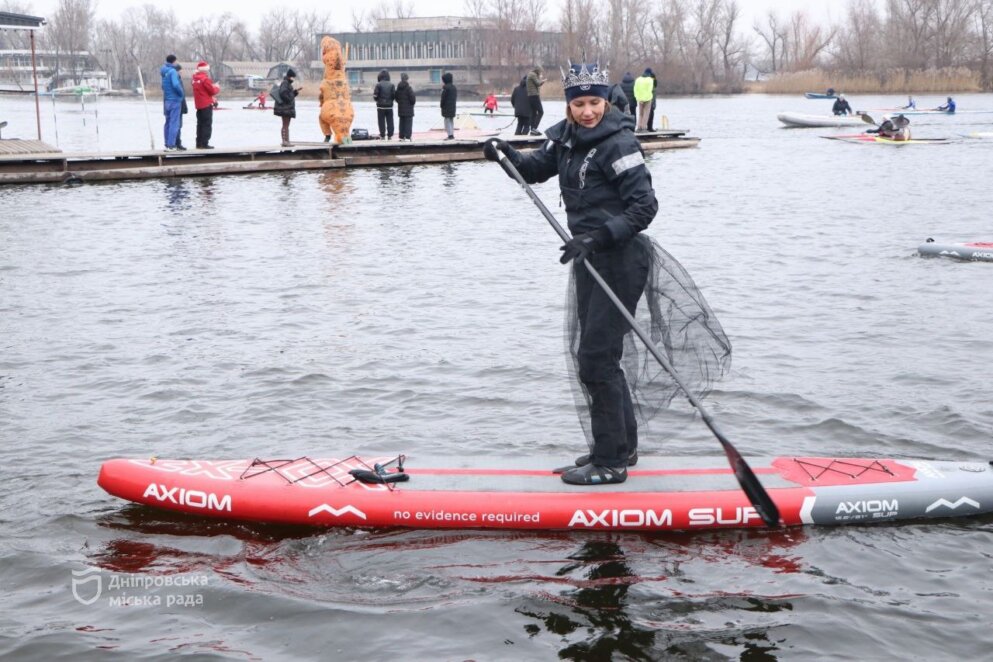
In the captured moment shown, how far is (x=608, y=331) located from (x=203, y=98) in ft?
64.9

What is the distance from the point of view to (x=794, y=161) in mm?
31016

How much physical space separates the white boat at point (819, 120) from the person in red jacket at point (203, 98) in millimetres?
26204

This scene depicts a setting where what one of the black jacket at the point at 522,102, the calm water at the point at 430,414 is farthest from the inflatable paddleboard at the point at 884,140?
the calm water at the point at 430,414

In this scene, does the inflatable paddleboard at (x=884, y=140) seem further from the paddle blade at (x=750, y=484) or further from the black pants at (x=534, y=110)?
the paddle blade at (x=750, y=484)

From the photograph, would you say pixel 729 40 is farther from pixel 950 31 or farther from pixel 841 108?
pixel 841 108

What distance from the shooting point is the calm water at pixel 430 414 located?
17.7ft

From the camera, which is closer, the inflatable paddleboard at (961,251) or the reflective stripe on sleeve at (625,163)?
the reflective stripe on sleeve at (625,163)

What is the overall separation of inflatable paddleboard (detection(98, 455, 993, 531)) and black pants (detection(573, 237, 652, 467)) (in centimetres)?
37

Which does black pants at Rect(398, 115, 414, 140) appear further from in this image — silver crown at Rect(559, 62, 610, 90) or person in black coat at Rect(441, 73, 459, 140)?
silver crown at Rect(559, 62, 610, 90)

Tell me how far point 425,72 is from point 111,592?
12601 centimetres

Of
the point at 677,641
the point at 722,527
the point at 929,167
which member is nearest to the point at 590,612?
the point at 677,641

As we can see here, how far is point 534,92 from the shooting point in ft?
95.7

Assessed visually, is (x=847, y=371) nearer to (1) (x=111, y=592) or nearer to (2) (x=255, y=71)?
(1) (x=111, y=592)

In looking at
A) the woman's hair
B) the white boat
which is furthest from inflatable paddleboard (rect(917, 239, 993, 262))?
the white boat
